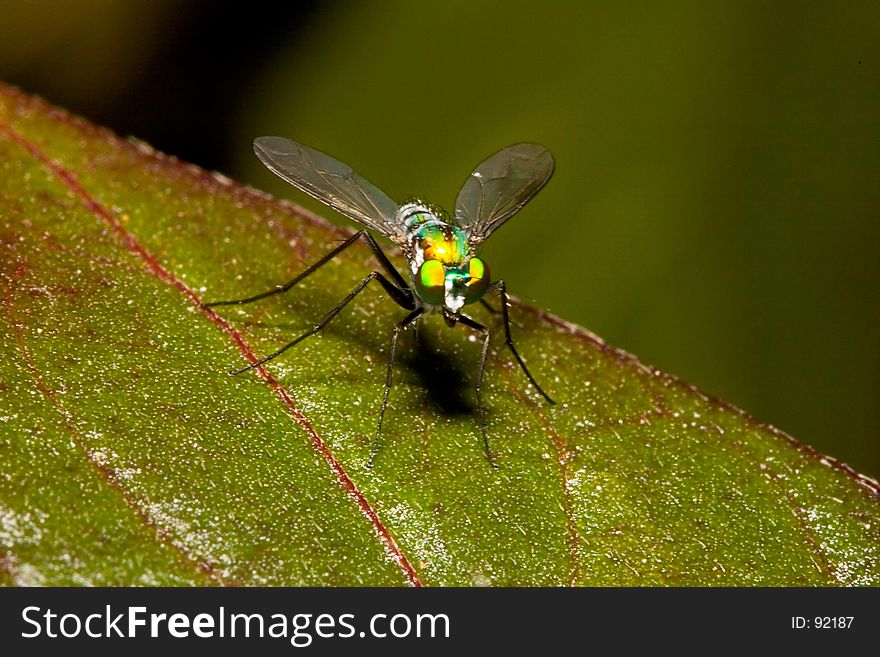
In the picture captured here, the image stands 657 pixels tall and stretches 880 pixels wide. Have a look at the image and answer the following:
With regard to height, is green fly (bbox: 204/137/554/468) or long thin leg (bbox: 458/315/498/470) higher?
green fly (bbox: 204/137/554/468)

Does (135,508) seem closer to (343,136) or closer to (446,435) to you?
(446,435)

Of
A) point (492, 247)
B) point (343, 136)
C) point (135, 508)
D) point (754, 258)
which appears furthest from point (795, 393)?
point (135, 508)

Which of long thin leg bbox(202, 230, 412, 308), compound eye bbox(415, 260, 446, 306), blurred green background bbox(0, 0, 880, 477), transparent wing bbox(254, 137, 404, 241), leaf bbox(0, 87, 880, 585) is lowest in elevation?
leaf bbox(0, 87, 880, 585)

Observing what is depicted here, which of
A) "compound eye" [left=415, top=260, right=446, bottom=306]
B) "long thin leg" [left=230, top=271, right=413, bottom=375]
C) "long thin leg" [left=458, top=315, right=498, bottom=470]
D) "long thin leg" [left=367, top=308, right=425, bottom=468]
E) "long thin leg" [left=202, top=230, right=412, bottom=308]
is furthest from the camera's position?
"long thin leg" [left=202, top=230, right=412, bottom=308]

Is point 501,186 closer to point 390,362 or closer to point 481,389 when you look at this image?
point 481,389

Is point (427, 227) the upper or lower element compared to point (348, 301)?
upper

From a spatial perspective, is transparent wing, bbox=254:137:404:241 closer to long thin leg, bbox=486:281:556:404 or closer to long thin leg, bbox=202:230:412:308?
long thin leg, bbox=202:230:412:308

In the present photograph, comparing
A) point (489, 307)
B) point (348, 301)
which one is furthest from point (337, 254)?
point (489, 307)

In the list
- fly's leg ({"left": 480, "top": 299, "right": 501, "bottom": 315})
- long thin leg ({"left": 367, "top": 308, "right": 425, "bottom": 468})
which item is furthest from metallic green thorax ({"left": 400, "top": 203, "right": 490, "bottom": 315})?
fly's leg ({"left": 480, "top": 299, "right": 501, "bottom": 315})

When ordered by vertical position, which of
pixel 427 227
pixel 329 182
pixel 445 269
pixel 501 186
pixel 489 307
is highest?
pixel 501 186
